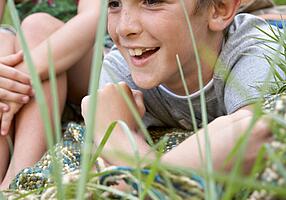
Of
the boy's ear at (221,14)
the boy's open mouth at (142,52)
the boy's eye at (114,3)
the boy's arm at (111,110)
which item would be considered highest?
the boy's eye at (114,3)

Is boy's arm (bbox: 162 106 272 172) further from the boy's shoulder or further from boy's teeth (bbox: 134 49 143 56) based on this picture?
the boy's shoulder

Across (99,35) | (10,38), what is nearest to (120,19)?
(10,38)

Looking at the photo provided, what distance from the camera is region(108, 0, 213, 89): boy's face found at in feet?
4.36

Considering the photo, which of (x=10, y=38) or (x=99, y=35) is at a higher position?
(x=99, y=35)

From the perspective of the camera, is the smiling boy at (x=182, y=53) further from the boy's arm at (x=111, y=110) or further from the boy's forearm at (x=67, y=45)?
the boy's forearm at (x=67, y=45)

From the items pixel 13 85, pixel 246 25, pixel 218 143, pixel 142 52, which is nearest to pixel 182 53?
pixel 142 52

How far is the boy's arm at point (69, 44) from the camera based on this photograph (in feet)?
5.70

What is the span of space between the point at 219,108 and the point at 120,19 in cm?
31

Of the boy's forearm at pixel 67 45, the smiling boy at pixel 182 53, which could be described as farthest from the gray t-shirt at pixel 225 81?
the boy's forearm at pixel 67 45

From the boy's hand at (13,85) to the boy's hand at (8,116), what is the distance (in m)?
0.02

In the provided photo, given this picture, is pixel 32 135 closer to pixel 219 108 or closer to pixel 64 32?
pixel 64 32

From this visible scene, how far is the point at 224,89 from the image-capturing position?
1415 millimetres

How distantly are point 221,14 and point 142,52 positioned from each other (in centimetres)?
21

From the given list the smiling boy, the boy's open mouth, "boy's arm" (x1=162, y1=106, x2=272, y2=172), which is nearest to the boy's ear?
the smiling boy
